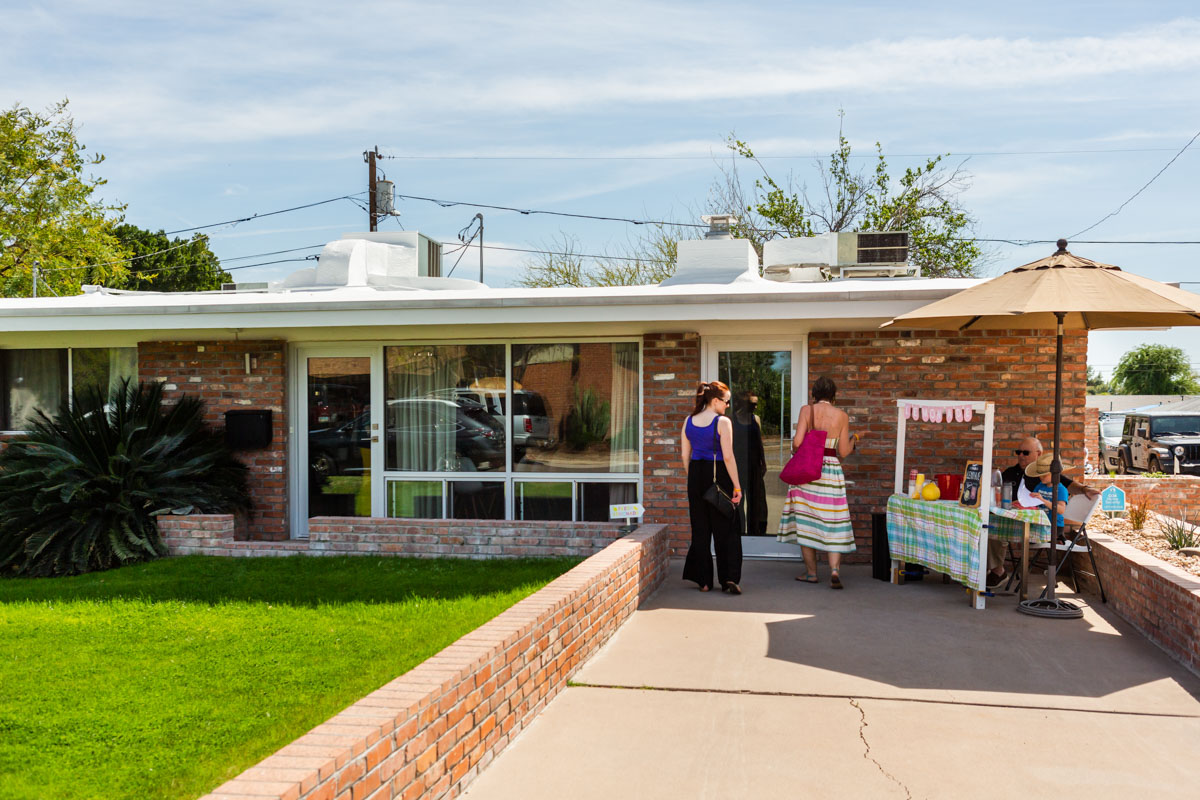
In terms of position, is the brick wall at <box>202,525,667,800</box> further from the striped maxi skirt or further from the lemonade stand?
the lemonade stand

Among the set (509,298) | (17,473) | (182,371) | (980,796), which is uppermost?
(509,298)

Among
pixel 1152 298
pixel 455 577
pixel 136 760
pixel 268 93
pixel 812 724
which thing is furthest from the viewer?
pixel 268 93

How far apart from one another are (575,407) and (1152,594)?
5232mm

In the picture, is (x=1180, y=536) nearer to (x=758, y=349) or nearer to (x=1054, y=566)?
(x=1054, y=566)

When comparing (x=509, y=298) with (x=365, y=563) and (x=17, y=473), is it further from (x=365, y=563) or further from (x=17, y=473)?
(x=17, y=473)

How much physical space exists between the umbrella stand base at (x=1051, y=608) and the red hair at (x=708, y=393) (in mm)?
2630

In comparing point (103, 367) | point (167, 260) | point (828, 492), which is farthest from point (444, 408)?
point (167, 260)

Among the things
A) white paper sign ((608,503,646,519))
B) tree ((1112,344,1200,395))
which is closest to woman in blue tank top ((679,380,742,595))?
white paper sign ((608,503,646,519))

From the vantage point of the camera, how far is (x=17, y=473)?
28.8ft

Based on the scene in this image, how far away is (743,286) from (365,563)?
4.42 metres

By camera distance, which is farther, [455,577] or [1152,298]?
[455,577]

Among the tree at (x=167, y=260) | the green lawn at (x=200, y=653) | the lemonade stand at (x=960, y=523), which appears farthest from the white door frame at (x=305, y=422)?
the tree at (x=167, y=260)

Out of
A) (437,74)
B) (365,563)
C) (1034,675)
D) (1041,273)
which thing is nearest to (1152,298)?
(1041,273)

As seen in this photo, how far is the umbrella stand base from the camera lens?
6.59 meters
